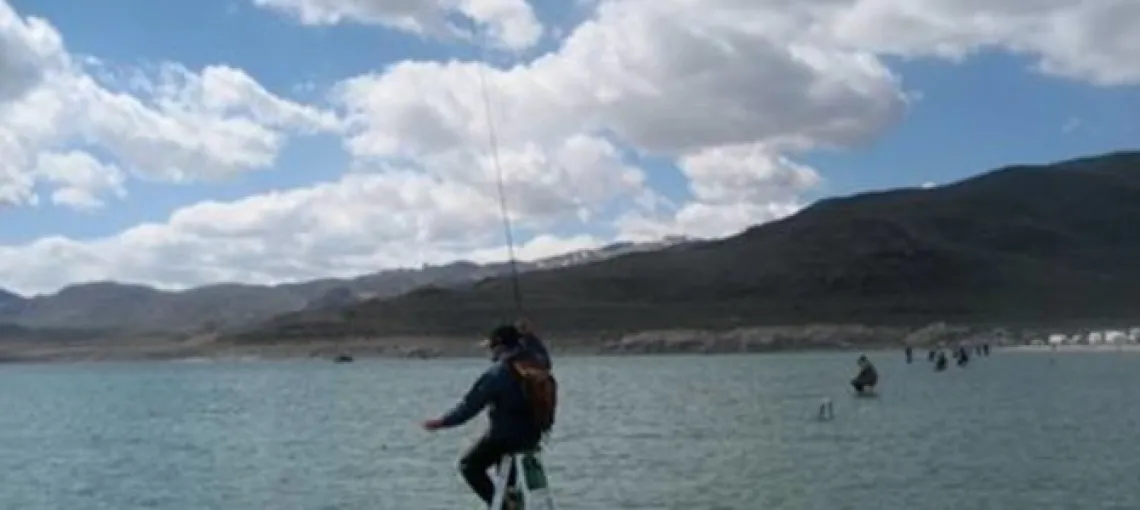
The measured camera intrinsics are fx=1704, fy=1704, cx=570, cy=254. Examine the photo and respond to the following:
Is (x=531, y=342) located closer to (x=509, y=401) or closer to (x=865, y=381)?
(x=509, y=401)

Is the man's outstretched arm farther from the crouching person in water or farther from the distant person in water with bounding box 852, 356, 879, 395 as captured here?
the distant person in water with bounding box 852, 356, 879, 395

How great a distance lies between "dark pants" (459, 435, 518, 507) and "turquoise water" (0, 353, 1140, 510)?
18.4 m

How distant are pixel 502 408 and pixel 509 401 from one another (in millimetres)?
116

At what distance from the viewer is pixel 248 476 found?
157 ft

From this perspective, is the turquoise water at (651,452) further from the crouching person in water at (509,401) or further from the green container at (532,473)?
the crouching person in water at (509,401)

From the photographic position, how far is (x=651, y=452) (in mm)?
52594

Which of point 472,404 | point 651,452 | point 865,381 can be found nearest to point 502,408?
point 472,404

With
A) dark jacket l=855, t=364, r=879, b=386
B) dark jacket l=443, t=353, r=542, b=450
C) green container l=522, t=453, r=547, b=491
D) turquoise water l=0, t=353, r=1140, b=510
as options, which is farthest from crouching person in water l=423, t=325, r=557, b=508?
dark jacket l=855, t=364, r=879, b=386

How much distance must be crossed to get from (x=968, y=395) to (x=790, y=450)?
39.6 meters

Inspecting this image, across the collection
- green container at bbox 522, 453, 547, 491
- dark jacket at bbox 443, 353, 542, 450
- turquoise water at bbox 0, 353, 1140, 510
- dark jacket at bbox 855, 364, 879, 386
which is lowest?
turquoise water at bbox 0, 353, 1140, 510

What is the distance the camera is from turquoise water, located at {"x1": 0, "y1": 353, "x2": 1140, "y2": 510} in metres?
39.5

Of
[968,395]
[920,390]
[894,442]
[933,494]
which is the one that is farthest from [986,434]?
[920,390]

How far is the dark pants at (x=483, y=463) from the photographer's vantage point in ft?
58.9

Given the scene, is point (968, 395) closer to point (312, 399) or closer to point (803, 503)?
point (312, 399)
